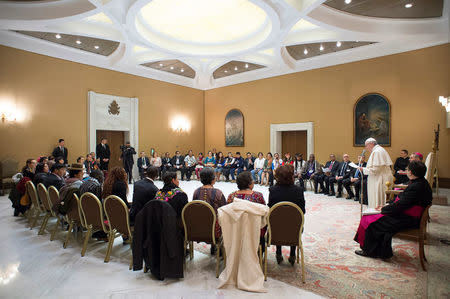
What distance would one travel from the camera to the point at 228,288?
2.66 meters

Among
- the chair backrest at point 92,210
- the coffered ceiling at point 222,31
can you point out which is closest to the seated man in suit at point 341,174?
the coffered ceiling at point 222,31

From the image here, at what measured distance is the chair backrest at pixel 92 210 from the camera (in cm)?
333

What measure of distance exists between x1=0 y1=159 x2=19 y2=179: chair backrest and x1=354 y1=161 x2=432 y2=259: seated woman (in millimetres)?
9331

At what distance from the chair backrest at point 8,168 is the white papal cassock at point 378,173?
9.57 metres

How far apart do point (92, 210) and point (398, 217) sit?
3.90 metres

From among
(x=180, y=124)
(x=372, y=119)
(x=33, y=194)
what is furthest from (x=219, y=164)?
(x=33, y=194)

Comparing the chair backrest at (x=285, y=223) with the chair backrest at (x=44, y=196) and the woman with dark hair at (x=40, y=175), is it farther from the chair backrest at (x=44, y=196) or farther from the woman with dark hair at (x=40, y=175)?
the woman with dark hair at (x=40, y=175)

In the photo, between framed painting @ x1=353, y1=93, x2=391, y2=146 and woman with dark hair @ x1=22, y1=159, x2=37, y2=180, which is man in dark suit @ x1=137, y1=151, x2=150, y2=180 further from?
framed painting @ x1=353, y1=93, x2=391, y2=146

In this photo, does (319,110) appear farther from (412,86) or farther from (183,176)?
(183,176)

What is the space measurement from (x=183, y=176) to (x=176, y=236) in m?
8.77

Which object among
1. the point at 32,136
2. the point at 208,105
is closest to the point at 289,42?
the point at 208,105

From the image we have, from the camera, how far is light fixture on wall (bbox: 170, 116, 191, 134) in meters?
13.0

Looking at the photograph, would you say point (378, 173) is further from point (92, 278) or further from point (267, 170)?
point (92, 278)

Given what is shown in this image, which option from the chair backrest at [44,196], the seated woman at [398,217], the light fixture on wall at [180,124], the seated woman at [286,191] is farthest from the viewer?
the light fixture on wall at [180,124]
